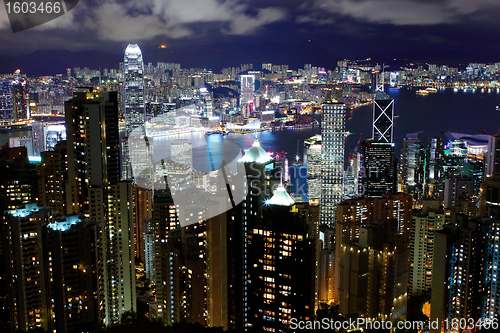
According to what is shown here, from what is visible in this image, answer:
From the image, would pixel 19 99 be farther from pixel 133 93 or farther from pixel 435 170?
pixel 435 170

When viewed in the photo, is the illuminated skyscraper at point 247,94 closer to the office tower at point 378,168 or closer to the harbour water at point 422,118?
the harbour water at point 422,118

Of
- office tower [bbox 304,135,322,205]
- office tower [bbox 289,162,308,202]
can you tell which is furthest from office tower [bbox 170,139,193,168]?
office tower [bbox 304,135,322,205]

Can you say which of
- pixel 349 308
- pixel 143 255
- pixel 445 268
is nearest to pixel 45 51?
pixel 143 255

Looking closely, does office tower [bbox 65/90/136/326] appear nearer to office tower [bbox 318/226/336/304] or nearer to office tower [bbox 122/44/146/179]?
office tower [bbox 318/226/336/304]

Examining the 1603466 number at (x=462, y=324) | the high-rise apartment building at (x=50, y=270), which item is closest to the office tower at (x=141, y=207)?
the high-rise apartment building at (x=50, y=270)

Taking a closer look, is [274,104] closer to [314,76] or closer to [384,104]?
[314,76]

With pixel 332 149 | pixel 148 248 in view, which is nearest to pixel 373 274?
pixel 148 248

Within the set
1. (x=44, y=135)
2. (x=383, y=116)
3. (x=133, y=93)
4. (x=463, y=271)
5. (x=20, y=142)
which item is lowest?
(x=463, y=271)
